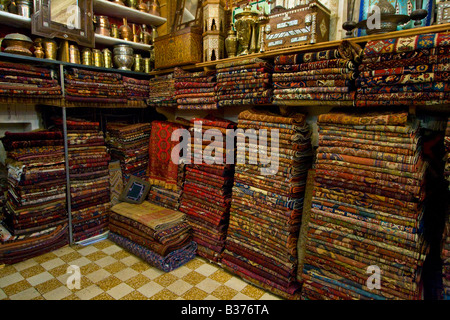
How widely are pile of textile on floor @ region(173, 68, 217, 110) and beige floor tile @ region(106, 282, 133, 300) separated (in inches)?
67.3

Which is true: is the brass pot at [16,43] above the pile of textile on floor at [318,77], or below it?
above

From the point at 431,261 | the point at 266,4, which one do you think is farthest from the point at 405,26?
the point at 431,261

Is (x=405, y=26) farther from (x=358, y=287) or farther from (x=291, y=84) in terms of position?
(x=358, y=287)

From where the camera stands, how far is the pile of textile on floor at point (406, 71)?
1.54 meters

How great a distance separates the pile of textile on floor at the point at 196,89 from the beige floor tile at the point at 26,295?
2.03 meters

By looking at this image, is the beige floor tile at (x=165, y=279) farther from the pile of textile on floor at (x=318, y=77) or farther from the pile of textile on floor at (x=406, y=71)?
the pile of textile on floor at (x=406, y=71)

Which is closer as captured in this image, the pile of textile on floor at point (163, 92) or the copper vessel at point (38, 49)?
the copper vessel at point (38, 49)

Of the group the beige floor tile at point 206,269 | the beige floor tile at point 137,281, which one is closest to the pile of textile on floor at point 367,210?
the beige floor tile at point 206,269

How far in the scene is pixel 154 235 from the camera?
260cm

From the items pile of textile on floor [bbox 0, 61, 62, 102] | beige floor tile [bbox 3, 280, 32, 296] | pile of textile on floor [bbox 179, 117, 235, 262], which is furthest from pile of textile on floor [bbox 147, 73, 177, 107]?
beige floor tile [bbox 3, 280, 32, 296]

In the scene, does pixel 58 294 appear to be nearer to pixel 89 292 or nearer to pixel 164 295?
pixel 89 292

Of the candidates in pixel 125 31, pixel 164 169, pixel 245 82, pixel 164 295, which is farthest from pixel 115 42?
pixel 164 295

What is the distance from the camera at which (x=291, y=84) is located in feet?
6.87

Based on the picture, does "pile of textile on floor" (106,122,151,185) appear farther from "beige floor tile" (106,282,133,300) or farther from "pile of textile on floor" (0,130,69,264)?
"beige floor tile" (106,282,133,300)
